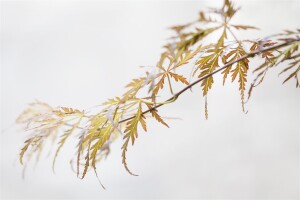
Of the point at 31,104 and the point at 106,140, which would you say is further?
the point at 31,104

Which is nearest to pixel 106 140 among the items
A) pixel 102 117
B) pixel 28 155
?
pixel 102 117

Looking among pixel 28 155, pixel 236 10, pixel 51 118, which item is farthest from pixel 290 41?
pixel 28 155

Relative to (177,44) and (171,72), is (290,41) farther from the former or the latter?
(171,72)

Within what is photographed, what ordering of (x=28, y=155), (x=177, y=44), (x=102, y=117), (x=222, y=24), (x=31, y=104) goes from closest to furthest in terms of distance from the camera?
(x=177, y=44)
(x=222, y=24)
(x=102, y=117)
(x=28, y=155)
(x=31, y=104)

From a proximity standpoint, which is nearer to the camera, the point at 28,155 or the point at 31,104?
the point at 28,155

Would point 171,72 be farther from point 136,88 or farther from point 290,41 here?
point 290,41

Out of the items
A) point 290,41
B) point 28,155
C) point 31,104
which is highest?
point 290,41

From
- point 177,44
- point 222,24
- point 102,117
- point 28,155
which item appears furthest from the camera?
point 28,155

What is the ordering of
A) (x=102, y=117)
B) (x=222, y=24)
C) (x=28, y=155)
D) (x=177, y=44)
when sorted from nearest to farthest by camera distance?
(x=177, y=44), (x=222, y=24), (x=102, y=117), (x=28, y=155)

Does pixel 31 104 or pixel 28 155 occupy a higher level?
pixel 31 104
